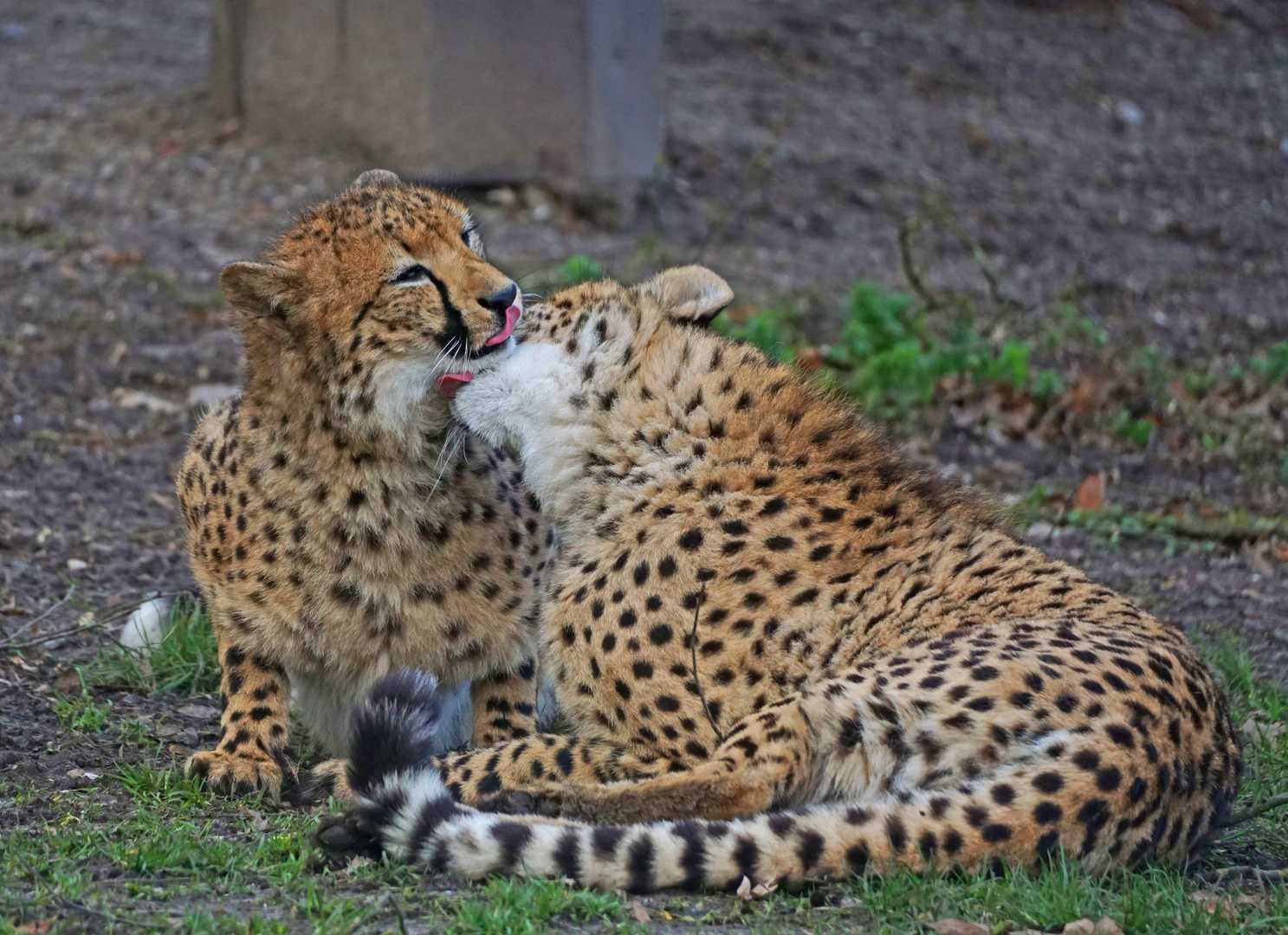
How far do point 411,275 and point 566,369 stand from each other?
44cm

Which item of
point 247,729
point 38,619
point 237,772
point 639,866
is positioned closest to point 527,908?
point 639,866

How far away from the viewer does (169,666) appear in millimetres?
4578

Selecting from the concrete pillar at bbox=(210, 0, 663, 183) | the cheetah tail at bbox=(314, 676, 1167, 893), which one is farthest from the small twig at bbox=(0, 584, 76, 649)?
the concrete pillar at bbox=(210, 0, 663, 183)

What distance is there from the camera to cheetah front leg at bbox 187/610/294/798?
12.1 feet

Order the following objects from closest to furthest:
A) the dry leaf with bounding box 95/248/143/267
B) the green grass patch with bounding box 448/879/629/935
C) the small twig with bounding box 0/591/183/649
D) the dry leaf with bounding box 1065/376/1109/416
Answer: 1. the green grass patch with bounding box 448/879/629/935
2. the small twig with bounding box 0/591/183/649
3. the dry leaf with bounding box 1065/376/1109/416
4. the dry leaf with bounding box 95/248/143/267

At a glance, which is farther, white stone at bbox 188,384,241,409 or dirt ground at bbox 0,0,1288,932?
white stone at bbox 188,384,241,409

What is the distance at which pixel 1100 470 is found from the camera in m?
6.70

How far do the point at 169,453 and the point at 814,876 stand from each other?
163 inches

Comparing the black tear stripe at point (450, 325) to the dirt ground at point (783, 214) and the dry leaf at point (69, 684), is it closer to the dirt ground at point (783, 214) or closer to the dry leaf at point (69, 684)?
the dirt ground at point (783, 214)

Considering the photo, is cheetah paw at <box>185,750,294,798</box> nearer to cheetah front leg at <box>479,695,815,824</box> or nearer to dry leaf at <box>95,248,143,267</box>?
cheetah front leg at <box>479,695,815,824</box>

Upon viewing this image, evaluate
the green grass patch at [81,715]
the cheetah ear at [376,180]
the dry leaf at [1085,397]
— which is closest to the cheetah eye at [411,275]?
the cheetah ear at [376,180]

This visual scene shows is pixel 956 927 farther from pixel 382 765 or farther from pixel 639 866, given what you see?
pixel 382 765

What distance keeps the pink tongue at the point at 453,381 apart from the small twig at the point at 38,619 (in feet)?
5.19

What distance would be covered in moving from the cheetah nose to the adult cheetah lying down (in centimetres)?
6
